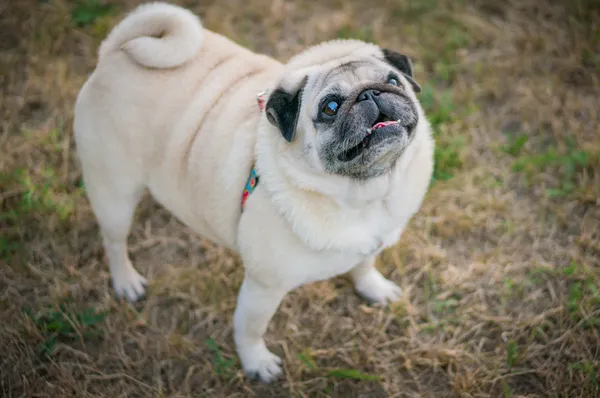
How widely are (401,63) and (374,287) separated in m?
1.46

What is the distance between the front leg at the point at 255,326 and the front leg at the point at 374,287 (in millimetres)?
681

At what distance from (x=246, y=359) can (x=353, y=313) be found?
29.1 inches

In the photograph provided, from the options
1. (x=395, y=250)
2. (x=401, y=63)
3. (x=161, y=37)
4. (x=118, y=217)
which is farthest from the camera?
(x=395, y=250)

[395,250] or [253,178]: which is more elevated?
[253,178]

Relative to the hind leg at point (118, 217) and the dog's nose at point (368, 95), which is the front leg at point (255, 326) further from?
the dog's nose at point (368, 95)

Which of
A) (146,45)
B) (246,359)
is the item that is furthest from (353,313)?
(146,45)

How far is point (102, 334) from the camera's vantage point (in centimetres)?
344

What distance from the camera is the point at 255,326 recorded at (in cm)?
296

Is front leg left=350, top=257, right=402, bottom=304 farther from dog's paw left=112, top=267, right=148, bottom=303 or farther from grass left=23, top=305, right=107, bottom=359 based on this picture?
grass left=23, top=305, right=107, bottom=359

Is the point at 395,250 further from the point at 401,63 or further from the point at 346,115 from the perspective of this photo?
the point at 346,115

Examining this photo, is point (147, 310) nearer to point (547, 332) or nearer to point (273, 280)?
point (273, 280)

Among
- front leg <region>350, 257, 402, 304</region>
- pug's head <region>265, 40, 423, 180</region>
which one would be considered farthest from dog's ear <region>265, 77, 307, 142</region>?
front leg <region>350, 257, 402, 304</region>

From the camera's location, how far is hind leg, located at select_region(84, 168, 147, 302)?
9.80 feet

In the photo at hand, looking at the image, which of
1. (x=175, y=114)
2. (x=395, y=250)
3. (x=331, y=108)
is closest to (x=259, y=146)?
(x=331, y=108)
